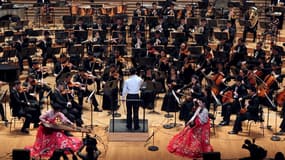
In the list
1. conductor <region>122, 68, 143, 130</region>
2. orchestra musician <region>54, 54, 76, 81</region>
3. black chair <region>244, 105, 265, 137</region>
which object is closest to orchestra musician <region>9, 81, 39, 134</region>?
orchestra musician <region>54, 54, 76, 81</region>

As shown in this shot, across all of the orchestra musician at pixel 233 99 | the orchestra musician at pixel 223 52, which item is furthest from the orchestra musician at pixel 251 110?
the orchestra musician at pixel 223 52

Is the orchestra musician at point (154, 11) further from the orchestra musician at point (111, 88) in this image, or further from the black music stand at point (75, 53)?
the orchestra musician at point (111, 88)

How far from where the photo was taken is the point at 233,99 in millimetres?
12906

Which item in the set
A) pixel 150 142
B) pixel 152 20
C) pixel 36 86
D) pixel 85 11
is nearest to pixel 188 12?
pixel 152 20

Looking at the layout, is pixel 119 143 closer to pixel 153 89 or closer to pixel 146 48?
pixel 153 89

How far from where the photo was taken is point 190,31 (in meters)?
19.2

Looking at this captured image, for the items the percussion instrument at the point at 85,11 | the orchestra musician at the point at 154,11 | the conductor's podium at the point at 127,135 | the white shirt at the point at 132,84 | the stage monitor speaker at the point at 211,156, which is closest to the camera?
the stage monitor speaker at the point at 211,156

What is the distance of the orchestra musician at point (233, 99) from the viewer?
12.9m

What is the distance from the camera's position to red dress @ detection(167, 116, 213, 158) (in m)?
10.9

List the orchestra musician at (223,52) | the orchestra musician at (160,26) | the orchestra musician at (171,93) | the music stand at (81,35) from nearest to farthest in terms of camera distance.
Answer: the orchestra musician at (171,93) < the orchestra musician at (223,52) < the music stand at (81,35) < the orchestra musician at (160,26)

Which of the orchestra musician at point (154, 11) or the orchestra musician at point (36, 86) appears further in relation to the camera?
the orchestra musician at point (154, 11)

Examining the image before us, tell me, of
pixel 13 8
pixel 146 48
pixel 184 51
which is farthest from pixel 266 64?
pixel 13 8

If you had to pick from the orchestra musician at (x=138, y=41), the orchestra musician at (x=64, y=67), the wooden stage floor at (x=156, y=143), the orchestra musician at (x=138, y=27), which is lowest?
the wooden stage floor at (x=156, y=143)

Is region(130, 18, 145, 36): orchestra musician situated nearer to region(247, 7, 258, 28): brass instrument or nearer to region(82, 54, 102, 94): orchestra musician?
region(82, 54, 102, 94): orchestra musician
